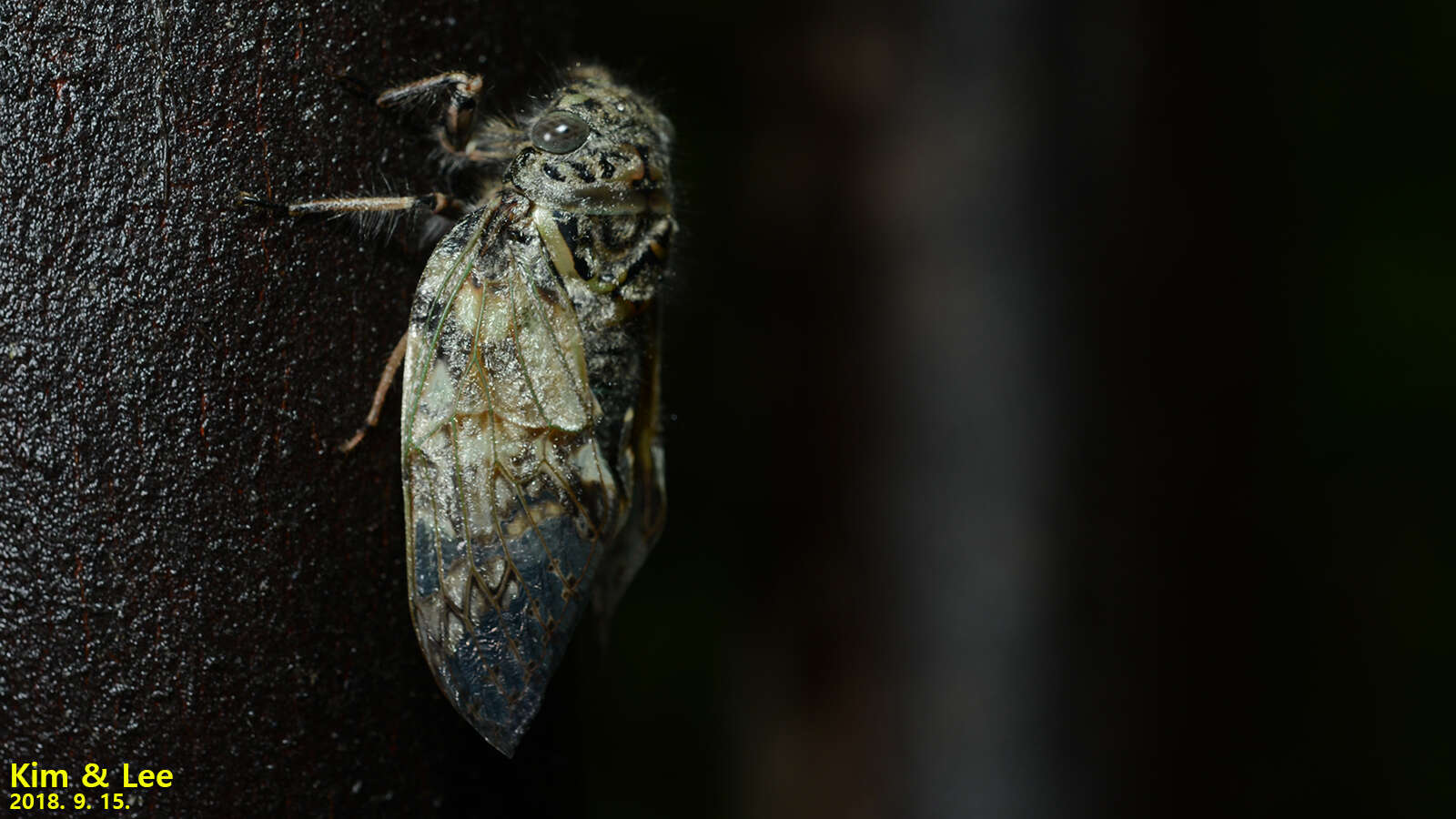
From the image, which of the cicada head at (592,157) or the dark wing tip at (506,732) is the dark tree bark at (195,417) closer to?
the dark wing tip at (506,732)

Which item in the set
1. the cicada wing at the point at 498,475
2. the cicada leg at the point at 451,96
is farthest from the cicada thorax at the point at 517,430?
the cicada leg at the point at 451,96

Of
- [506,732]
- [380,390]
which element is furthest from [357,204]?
[506,732]

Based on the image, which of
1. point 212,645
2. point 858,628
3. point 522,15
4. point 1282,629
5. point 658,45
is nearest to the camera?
point 212,645

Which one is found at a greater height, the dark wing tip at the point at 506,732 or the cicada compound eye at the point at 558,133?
the cicada compound eye at the point at 558,133

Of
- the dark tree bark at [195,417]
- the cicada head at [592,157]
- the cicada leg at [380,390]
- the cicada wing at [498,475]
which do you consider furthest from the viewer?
the cicada head at [592,157]

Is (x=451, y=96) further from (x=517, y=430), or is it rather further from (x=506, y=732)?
(x=506, y=732)

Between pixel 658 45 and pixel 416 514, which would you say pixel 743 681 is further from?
pixel 658 45

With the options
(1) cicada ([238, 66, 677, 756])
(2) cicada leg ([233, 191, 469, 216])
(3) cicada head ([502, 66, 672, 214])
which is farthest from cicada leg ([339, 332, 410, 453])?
(3) cicada head ([502, 66, 672, 214])

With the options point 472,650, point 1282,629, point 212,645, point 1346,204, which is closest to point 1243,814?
point 1282,629
